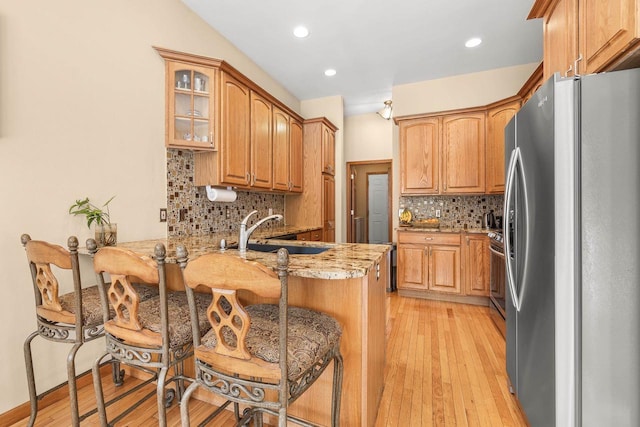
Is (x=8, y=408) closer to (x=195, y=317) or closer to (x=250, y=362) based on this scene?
(x=195, y=317)

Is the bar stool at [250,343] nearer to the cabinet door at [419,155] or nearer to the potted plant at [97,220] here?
the potted plant at [97,220]

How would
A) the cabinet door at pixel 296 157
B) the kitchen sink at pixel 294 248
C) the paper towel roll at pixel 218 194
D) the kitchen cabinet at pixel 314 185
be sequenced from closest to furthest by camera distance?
the kitchen sink at pixel 294 248
the paper towel roll at pixel 218 194
the cabinet door at pixel 296 157
the kitchen cabinet at pixel 314 185

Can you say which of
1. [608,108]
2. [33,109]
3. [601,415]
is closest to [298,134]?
[33,109]

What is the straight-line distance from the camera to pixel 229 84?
2.74 m

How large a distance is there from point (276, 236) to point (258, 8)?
2.26 metres

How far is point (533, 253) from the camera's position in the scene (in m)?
1.33

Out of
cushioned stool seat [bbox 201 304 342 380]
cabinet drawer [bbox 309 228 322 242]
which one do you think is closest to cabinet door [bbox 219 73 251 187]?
cabinet drawer [bbox 309 228 322 242]

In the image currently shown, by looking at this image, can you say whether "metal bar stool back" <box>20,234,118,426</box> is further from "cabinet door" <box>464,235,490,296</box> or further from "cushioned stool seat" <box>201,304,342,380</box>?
"cabinet door" <box>464,235,490,296</box>

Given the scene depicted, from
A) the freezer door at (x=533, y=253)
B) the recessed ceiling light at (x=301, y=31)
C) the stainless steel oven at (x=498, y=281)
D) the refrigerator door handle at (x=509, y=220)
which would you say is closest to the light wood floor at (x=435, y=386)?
the stainless steel oven at (x=498, y=281)

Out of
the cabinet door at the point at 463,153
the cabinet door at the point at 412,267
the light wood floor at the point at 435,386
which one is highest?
the cabinet door at the point at 463,153

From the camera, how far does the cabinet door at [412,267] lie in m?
3.76

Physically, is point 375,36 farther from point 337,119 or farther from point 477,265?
point 477,265

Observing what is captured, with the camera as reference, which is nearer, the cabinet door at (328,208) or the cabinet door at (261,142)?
the cabinet door at (261,142)

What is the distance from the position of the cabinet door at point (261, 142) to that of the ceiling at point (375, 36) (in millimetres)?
707
